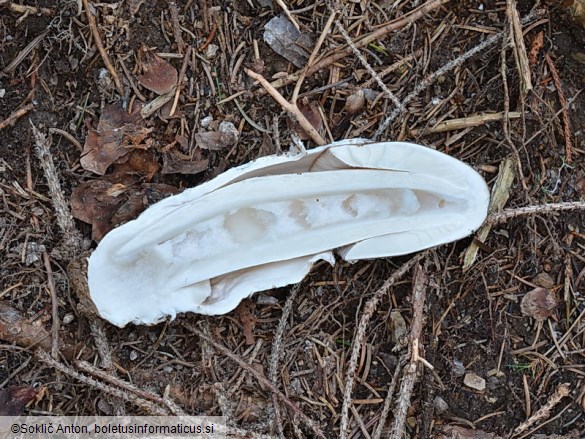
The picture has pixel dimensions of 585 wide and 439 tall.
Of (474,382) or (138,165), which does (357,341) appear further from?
(138,165)

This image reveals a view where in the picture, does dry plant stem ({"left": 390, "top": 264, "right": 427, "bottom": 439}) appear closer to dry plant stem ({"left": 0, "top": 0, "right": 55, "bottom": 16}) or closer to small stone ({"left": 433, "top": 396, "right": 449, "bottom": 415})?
small stone ({"left": 433, "top": 396, "right": 449, "bottom": 415})

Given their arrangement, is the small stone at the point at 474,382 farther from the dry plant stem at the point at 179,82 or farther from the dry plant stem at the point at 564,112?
the dry plant stem at the point at 179,82

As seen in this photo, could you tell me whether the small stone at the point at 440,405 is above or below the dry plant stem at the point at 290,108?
below

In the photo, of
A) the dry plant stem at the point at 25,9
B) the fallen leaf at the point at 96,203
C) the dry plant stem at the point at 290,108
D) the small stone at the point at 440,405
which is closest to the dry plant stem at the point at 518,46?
the dry plant stem at the point at 290,108

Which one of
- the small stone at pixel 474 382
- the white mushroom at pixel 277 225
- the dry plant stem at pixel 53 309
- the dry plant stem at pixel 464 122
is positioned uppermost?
the dry plant stem at pixel 464 122

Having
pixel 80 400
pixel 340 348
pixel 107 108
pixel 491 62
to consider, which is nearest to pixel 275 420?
pixel 340 348

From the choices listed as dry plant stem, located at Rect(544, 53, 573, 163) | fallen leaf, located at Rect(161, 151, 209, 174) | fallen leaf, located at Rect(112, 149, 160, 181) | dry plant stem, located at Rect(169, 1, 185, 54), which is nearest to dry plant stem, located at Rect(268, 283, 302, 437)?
fallen leaf, located at Rect(161, 151, 209, 174)

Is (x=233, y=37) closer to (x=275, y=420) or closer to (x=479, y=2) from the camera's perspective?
(x=479, y=2)
